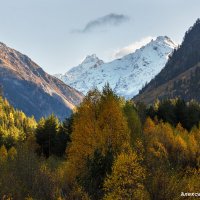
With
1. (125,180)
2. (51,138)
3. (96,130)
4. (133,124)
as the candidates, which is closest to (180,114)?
(51,138)

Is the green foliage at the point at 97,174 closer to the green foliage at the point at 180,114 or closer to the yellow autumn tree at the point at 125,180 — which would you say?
the yellow autumn tree at the point at 125,180

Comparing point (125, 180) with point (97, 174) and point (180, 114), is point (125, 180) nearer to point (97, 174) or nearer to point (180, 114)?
point (97, 174)

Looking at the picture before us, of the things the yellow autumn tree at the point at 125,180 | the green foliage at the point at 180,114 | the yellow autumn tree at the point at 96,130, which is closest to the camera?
the yellow autumn tree at the point at 125,180

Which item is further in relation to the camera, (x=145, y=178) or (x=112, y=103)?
(x=112, y=103)

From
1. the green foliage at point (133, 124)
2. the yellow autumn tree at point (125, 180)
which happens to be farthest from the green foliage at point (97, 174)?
the green foliage at point (133, 124)

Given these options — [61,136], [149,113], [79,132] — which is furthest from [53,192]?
[149,113]

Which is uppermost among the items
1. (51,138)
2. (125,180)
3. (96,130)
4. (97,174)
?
(96,130)

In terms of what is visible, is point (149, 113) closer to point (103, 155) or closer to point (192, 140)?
Answer: point (192, 140)

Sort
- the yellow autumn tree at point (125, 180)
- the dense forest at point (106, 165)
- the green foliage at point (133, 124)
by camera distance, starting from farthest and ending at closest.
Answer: the green foliage at point (133, 124)
the dense forest at point (106, 165)
the yellow autumn tree at point (125, 180)

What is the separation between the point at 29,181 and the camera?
48719 mm

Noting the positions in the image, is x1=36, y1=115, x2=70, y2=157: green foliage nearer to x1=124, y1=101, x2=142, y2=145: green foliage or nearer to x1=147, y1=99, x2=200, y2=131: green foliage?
x1=147, y1=99, x2=200, y2=131: green foliage

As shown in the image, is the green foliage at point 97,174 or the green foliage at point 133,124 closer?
the green foliage at point 97,174

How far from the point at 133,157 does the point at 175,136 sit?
50.4 m

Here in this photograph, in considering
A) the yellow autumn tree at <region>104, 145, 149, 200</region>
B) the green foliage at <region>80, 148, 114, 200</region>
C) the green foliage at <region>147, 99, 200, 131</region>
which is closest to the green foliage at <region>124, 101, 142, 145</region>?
the green foliage at <region>80, 148, 114, 200</region>
